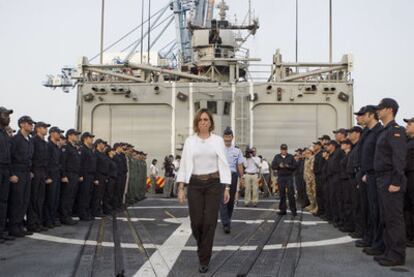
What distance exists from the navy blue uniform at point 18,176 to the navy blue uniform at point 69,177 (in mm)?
1752

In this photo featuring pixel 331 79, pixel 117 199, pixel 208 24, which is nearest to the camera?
pixel 117 199

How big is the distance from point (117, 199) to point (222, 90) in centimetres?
781

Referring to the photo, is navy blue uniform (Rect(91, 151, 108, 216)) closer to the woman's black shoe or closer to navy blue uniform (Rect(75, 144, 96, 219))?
navy blue uniform (Rect(75, 144, 96, 219))

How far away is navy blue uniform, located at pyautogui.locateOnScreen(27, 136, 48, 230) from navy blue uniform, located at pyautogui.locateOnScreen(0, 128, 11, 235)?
910 mm

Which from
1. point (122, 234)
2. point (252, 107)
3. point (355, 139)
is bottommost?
point (122, 234)

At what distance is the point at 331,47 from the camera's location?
21.7 meters

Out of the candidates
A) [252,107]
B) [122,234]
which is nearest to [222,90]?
[252,107]

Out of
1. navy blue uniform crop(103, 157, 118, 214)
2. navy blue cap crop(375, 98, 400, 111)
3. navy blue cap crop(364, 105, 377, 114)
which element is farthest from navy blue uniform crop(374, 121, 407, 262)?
navy blue uniform crop(103, 157, 118, 214)

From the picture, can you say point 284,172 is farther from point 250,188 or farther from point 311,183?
point 250,188

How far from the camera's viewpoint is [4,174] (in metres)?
7.50

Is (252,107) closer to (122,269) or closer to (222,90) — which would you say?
(222,90)

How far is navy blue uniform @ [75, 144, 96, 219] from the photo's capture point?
10555 mm

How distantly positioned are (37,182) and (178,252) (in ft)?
10.7

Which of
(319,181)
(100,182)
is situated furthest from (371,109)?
(100,182)
